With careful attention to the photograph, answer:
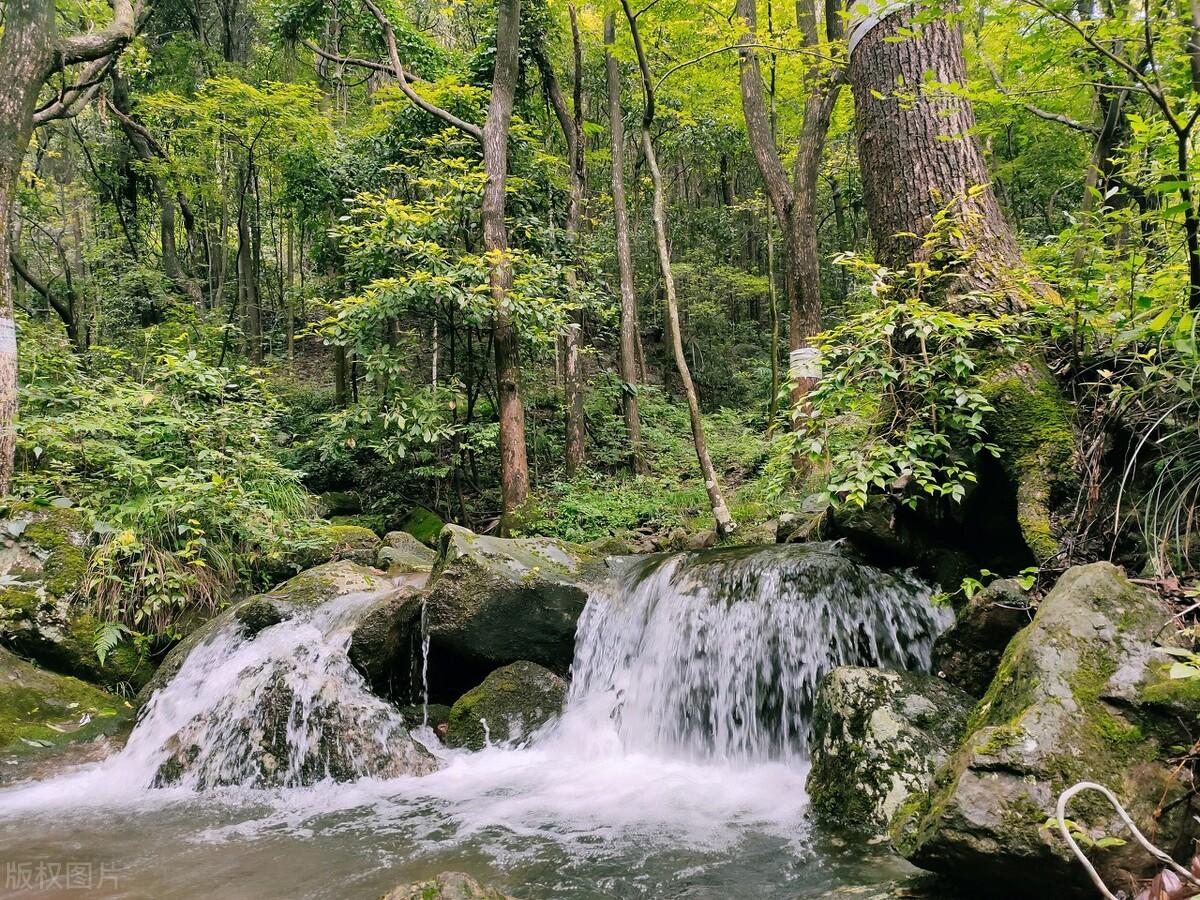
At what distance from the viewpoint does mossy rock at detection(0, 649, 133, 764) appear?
546 cm

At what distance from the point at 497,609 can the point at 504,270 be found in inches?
192

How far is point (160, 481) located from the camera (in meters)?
6.96

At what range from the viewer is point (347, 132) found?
1442cm

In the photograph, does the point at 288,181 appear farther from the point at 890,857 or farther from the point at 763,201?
the point at 890,857

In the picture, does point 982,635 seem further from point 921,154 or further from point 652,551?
point 652,551

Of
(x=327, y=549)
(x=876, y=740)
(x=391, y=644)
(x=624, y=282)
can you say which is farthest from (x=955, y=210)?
(x=624, y=282)

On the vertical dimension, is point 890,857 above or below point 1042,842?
below

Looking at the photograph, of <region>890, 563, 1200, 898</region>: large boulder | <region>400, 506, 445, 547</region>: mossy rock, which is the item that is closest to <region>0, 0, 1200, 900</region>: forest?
<region>890, 563, 1200, 898</region>: large boulder

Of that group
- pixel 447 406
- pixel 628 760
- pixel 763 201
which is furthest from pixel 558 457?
pixel 763 201

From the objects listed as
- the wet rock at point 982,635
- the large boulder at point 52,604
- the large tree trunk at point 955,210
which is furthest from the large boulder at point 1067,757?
the large boulder at point 52,604

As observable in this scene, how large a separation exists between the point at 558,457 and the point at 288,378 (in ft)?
26.8

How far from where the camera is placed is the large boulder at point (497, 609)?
19.8 feet

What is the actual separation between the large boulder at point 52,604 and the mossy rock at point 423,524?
4.11 m

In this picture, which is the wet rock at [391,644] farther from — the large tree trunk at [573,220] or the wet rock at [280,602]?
the large tree trunk at [573,220]
